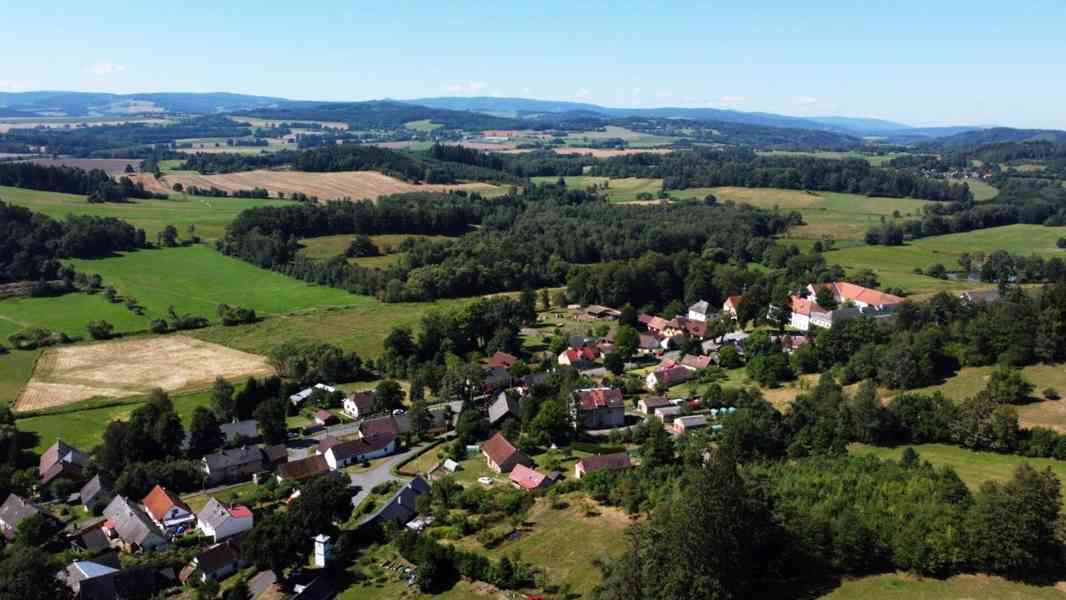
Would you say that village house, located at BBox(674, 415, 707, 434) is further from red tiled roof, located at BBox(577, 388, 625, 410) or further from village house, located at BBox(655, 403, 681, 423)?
red tiled roof, located at BBox(577, 388, 625, 410)

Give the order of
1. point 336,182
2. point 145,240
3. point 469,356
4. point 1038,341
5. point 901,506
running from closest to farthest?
point 901,506
point 1038,341
point 469,356
point 145,240
point 336,182

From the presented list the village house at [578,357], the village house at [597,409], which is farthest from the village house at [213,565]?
the village house at [578,357]

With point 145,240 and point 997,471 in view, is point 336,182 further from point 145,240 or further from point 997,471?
point 997,471

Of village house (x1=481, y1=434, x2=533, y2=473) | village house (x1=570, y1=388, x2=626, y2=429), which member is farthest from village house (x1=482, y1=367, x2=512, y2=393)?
village house (x1=481, y1=434, x2=533, y2=473)

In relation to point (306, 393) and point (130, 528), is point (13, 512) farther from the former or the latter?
point (306, 393)

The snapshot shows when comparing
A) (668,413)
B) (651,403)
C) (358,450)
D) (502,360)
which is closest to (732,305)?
(502,360)

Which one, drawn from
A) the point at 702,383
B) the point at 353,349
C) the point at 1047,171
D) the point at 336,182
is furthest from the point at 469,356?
the point at 1047,171
